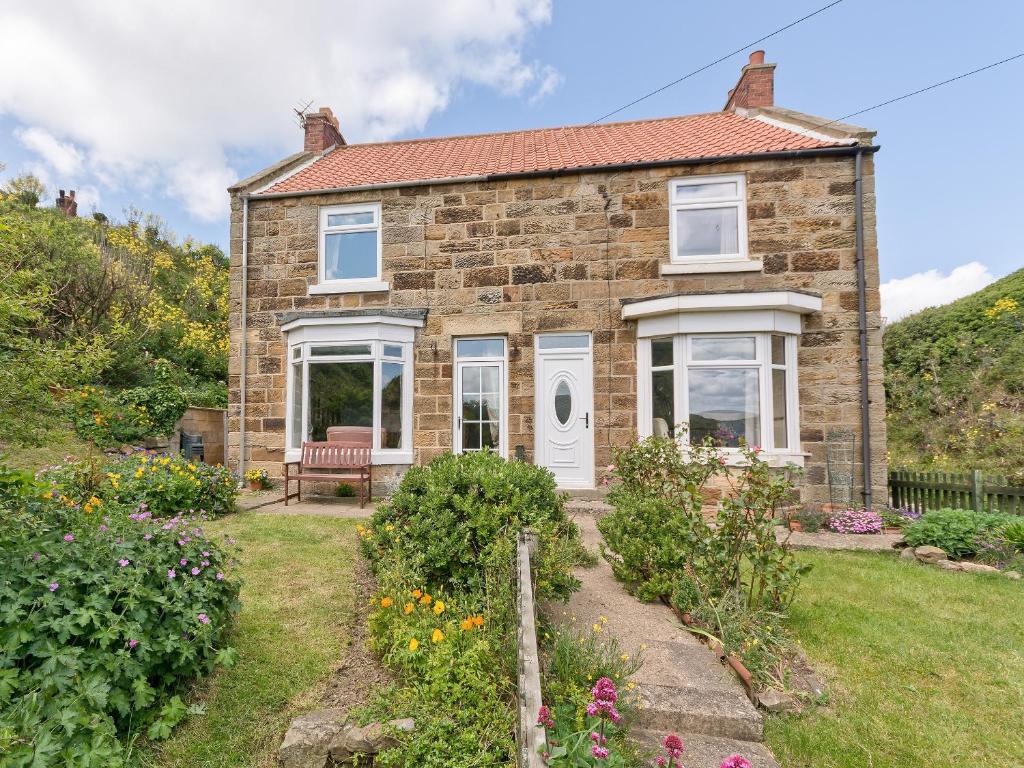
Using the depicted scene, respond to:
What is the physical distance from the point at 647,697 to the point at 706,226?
764 centimetres

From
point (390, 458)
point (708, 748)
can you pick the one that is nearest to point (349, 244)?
point (390, 458)

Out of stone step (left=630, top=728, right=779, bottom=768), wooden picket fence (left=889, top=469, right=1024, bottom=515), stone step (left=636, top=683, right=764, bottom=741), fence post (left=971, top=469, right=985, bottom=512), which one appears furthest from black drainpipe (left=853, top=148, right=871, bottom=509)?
stone step (left=630, top=728, right=779, bottom=768)

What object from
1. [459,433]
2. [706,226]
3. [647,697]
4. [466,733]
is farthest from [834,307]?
[466,733]

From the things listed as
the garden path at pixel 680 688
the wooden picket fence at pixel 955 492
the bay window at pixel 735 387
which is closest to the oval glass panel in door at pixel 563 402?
the bay window at pixel 735 387

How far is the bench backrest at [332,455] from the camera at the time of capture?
26.7 ft

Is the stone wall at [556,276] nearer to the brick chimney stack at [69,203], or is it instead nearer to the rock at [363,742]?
the rock at [363,742]

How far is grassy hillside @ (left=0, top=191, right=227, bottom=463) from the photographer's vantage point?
9.11ft

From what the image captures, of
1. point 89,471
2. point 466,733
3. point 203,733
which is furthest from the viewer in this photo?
point 89,471

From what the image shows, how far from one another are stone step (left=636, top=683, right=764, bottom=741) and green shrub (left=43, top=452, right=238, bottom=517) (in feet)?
18.4

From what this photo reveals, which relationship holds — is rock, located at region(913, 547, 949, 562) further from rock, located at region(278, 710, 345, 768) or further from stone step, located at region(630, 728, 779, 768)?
rock, located at region(278, 710, 345, 768)

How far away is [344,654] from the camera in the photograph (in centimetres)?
311

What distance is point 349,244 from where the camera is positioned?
916cm

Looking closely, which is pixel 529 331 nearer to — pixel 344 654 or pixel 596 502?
pixel 596 502

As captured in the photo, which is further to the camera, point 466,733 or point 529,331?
point 529,331
